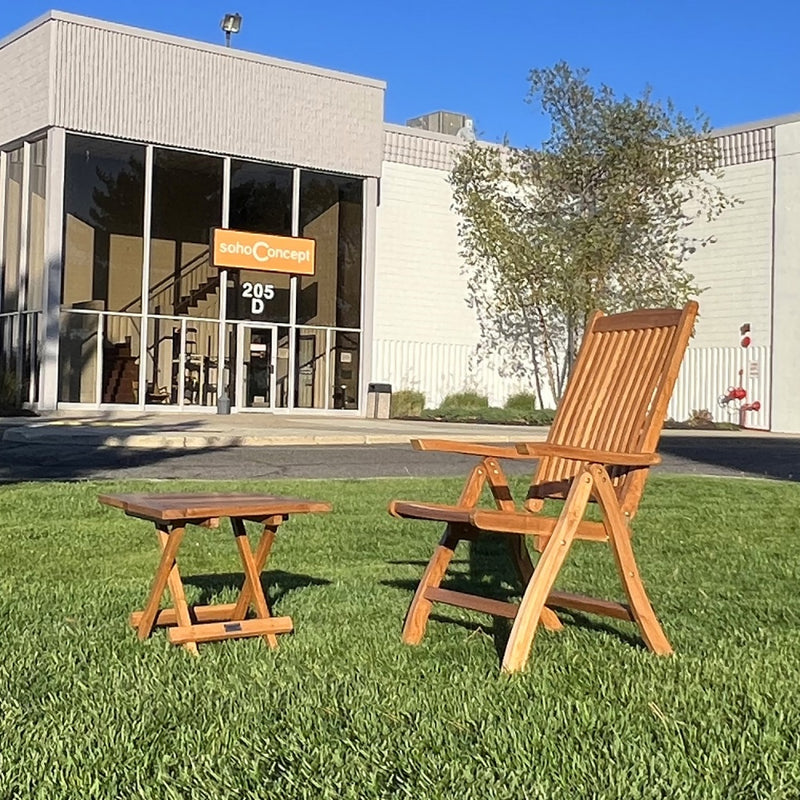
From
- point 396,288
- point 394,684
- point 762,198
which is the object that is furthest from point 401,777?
point 762,198

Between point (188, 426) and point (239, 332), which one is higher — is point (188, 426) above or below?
below

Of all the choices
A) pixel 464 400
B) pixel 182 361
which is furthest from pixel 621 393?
pixel 464 400

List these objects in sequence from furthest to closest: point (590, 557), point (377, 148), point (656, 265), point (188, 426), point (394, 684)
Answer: point (656, 265), point (377, 148), point (188, 426), point (590, 557), point (394, 684)

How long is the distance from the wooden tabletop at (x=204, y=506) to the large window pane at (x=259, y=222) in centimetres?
2229

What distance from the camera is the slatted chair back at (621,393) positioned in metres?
4.30

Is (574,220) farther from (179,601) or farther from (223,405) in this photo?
(179,601)

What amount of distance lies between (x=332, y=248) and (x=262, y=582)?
22.7 m

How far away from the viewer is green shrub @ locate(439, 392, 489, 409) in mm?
29172

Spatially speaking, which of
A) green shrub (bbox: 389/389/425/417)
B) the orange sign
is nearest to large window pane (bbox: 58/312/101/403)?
the orange sign

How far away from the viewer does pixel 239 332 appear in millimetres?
26328

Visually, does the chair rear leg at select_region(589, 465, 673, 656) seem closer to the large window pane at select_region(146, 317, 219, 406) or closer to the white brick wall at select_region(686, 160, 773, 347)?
the large window pane at select_region(146, 317, 219, 406)

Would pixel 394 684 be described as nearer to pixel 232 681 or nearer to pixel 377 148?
pixel 232 681

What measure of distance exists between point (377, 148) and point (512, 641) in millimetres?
25323

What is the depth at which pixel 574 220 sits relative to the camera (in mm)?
29594
